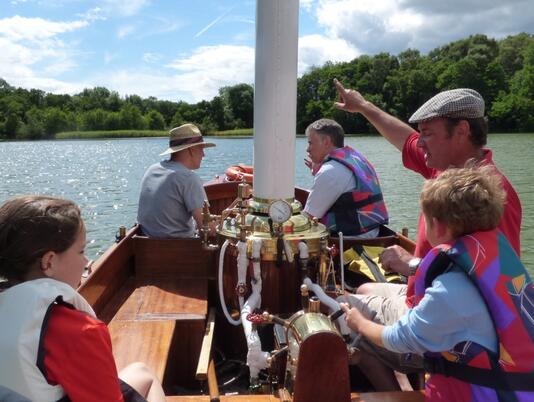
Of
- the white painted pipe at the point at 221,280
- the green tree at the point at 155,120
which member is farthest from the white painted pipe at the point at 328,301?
the green tree at the point at 155,120

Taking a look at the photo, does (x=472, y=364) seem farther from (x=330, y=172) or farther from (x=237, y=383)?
(x=330, y=172)

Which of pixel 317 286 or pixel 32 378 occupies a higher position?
pixel 32 378

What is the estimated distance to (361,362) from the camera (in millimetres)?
2164

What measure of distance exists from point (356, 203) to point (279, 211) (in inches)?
41.8

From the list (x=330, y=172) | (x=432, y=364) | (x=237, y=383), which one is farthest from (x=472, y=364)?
(x=330, y=172)

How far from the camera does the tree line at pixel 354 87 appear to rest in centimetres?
3750

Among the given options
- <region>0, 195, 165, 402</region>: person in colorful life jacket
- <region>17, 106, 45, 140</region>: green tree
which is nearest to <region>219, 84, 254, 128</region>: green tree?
<region>17, 106, 45, 140</region>: green tree

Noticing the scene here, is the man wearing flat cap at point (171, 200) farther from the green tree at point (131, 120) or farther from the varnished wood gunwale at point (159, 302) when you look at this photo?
the green tree at point (131, 120)

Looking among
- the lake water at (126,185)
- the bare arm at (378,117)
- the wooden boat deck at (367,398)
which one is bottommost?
the lake water at (126,185)

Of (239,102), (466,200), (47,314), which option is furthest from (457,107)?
(239,102)

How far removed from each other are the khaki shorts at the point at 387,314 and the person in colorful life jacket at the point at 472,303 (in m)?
0.53

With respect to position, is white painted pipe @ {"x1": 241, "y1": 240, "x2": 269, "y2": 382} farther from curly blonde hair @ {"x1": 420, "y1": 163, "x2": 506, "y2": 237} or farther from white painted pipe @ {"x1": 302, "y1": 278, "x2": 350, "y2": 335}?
curly blonde hair @ {"x1": 420, "y1": 163, "x2": 506, "y2": 237}

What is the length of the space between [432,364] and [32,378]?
1.06 m

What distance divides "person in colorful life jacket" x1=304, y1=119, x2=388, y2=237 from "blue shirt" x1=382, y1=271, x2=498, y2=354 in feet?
5.81
